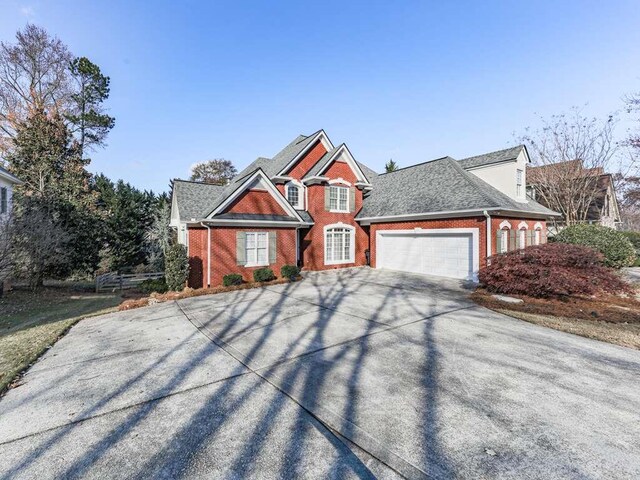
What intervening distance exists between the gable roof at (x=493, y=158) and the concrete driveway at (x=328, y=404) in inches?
499

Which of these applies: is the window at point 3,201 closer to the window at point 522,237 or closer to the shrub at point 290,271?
the shrub at point 290,271

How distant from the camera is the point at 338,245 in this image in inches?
781

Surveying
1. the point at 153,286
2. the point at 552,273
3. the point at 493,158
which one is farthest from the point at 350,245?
the point at 153,286

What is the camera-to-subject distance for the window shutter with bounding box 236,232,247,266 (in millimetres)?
14461

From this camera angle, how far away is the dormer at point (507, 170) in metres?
16.9

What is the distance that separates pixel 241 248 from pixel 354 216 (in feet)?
29.2

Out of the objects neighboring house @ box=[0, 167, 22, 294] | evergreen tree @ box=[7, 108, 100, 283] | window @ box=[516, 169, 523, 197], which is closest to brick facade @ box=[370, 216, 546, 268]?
window @ box=[516, 169, 523, 197]

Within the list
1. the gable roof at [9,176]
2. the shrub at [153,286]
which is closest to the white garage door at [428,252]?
the shrub at [153,286]

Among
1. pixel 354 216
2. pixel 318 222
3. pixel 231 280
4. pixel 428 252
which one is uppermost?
pixel 354 216

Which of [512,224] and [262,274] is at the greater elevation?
[512,224]

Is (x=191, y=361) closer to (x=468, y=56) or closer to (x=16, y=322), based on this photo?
(x=16, y=322)

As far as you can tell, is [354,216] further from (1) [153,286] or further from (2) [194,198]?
(1) [153,286]

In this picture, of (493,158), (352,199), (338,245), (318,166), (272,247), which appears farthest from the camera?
(352,199)

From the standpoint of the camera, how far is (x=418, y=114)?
18.9 m
